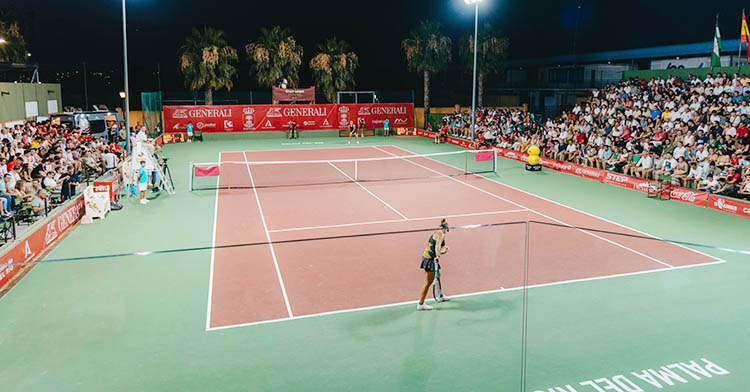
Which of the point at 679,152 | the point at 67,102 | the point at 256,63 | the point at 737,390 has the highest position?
the point at 256,63

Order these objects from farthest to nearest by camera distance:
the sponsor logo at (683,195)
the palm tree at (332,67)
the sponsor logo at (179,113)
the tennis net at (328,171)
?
the palm tree at (332,67) → the sponsor logo at (179,113) → the tennis net at (328,171) → the sponsor logo at (683,195)

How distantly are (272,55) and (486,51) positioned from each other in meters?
20.2

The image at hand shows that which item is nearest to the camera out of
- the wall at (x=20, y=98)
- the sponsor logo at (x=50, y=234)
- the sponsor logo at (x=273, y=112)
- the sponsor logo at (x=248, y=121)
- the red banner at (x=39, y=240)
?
the red banner at (x=39, y=240)

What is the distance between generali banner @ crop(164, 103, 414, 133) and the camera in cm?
4562

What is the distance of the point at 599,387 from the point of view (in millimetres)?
8227

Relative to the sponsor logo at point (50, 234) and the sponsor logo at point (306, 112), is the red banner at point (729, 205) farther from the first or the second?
the sponsor logo at point (306, 112)

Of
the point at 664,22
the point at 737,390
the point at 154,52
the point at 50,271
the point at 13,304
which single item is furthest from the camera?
the point at 154,52

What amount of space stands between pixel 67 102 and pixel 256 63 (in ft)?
65.1

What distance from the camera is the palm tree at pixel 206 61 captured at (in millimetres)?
49844

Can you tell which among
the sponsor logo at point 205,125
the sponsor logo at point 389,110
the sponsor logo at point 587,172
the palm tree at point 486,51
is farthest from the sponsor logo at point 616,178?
the sponsor logo at point 205,125

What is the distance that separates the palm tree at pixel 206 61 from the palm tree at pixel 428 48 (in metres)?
17.1

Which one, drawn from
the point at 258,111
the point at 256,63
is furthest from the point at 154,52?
the point at 258,111

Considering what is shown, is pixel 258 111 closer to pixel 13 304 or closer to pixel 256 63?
pixel 256 63

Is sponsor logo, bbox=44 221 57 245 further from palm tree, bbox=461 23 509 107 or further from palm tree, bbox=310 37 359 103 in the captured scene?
palm tree, bbox=461 23 509 107
